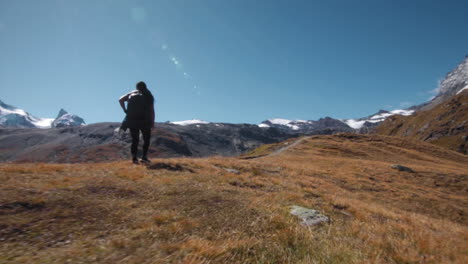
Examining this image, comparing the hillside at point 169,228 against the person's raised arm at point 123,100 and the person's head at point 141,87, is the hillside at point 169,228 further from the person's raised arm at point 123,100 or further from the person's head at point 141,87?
the person's head at point 141,87

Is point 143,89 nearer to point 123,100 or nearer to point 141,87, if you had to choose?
point 141,87

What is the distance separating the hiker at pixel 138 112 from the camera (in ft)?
35.6

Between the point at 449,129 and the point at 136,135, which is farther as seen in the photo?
the point at 449,129

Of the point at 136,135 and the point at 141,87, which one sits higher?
the point at 141,87

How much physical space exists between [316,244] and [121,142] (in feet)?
432

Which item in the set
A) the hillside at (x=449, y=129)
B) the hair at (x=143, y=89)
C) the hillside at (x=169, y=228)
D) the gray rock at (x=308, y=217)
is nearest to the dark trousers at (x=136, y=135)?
the hair at (x=143, y=89)

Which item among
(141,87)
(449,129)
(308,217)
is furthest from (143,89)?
(449,129)

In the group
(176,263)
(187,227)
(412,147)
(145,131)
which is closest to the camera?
(176,263)

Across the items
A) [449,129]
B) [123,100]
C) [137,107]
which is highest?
[449,129]

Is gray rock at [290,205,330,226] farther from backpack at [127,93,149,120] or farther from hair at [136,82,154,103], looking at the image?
hair at [136,82,154,103]

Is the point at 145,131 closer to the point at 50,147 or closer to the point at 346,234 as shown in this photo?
the point at 346,234

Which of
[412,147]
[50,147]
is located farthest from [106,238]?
[50,147]

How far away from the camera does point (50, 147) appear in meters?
118

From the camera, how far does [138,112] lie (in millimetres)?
10883
